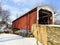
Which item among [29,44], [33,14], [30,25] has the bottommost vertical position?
[29,44]

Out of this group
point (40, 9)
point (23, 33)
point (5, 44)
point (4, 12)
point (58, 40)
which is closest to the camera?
point (58, 40)

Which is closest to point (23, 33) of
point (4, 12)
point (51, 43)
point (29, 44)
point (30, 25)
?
point (30, 25)

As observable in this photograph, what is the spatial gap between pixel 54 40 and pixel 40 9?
8.93 metres

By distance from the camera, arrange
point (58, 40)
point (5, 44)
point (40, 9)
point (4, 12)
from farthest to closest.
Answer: point (4, 12), point (40, 9), point (5, 44), point (58, 40)

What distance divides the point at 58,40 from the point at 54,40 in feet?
1.00

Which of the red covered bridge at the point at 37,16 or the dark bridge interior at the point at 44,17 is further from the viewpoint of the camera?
the dark bridge interior at the point at 44,17

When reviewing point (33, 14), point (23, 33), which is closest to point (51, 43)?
point (23, 33)

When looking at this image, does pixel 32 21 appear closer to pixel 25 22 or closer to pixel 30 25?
pixel 30 25

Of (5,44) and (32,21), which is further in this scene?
(32,21)

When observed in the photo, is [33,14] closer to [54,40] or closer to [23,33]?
[23,33]

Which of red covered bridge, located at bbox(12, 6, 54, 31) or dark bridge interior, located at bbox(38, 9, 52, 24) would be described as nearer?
red covered bridge, located at bbox(12, 6, 54, 31)

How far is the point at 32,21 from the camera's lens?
1781 cm

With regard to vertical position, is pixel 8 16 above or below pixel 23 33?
above

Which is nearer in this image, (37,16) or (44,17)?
(37,16)
